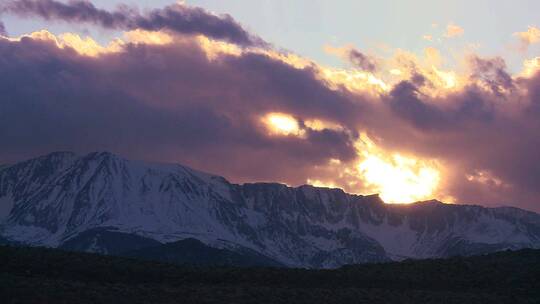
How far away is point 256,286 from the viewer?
72562 millimetres

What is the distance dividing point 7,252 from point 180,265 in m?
13.0

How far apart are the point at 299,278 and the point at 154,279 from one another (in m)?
11.5

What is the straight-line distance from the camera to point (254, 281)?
246 ft

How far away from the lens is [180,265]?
78.9 m

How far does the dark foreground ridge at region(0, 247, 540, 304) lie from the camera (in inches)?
2566

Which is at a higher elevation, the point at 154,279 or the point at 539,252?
the point at 539,252

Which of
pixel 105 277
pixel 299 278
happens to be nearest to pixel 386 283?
pixel 299 278

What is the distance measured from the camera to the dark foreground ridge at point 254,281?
65.2 m

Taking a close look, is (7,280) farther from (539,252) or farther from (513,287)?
(539,252)

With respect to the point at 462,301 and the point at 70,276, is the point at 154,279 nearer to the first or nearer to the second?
the point at 70,276

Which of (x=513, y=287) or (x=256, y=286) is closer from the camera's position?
(x=256, y=286)

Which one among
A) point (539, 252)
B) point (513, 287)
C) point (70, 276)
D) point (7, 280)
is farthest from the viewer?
point (539, 252)

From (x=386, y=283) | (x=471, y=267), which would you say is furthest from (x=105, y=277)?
(x=471, y=267)

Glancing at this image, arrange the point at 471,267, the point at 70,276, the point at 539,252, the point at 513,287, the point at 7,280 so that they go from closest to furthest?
the point at 7,280
the point at 70,276
the point at 513,287
the point at 471,267
the point at 539,252
